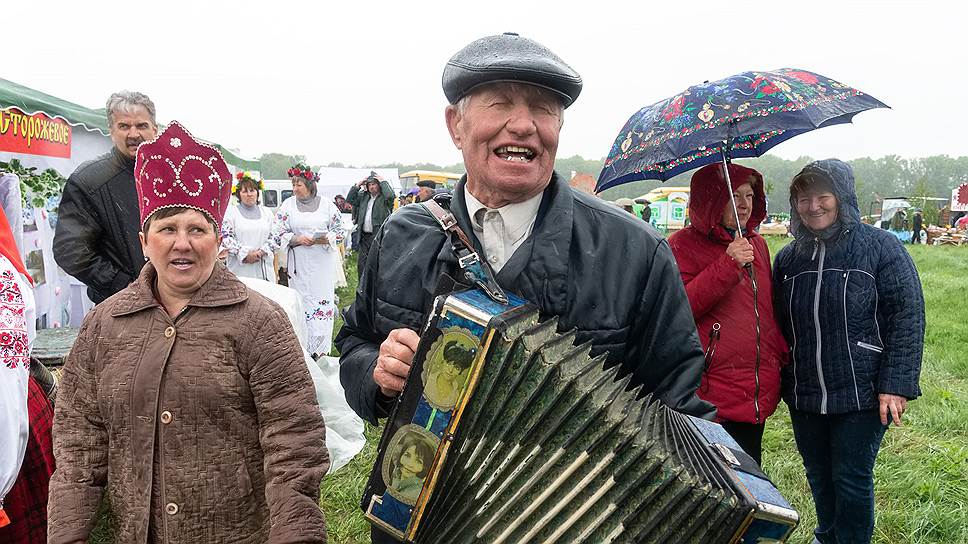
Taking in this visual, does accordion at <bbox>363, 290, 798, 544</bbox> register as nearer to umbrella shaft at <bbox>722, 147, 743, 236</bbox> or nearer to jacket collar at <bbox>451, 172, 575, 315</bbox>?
jacket collar at <bbox>451, 172, 575, 315</bbox>

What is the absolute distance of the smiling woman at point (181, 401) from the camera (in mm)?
1824

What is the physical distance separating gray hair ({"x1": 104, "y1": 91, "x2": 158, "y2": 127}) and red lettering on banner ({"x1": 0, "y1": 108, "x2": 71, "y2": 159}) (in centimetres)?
196

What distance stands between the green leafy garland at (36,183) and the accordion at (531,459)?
5381mm

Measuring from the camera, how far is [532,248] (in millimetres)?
1539

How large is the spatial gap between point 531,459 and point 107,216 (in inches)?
121

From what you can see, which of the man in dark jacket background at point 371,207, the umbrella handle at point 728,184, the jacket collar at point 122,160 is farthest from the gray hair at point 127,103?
the man in dark jacket background at point 371,207

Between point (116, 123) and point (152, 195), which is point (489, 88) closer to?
point (152, 195)

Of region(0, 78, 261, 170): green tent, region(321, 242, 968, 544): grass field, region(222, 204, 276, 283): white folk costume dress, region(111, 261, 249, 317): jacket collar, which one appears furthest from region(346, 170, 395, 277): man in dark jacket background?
region(111, 261, 249, 317): jacket collar

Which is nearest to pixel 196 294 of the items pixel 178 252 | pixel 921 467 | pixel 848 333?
pixel 178 252

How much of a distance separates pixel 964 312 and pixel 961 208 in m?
40.2

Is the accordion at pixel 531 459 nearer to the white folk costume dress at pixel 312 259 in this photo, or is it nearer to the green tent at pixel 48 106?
the green tent at pixel 48 106

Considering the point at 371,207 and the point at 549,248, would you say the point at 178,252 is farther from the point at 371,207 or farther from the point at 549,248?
the point at 371,207

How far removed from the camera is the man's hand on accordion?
1.42 m

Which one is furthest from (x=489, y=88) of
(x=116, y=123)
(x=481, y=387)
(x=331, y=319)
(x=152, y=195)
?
(x=331, y=319)
